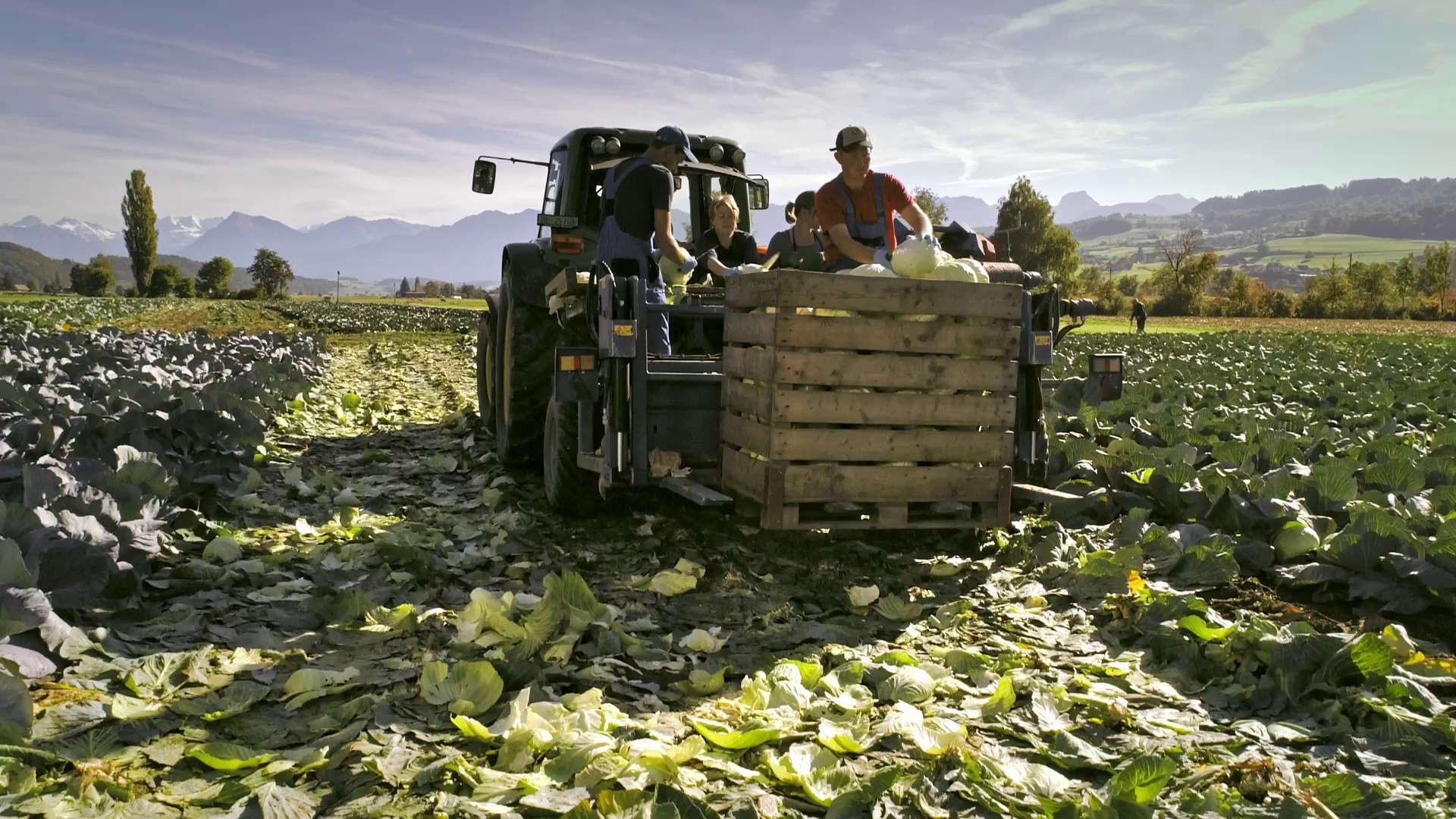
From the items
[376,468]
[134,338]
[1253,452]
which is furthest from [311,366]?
[1253,452]

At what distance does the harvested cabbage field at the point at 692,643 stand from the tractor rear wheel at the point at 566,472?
0.17m

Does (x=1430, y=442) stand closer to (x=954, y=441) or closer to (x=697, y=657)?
(x=954, y=441)

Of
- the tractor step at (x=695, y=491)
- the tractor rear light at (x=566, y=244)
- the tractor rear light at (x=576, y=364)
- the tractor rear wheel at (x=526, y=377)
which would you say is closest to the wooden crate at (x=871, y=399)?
the tractor step at (x=695, y=491)

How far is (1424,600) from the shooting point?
13.4 feet

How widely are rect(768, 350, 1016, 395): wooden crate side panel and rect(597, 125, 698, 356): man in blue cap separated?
1.30 meters

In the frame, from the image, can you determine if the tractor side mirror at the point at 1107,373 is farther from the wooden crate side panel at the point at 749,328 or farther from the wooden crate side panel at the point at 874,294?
the wooden crate side panel at the point at 749,328

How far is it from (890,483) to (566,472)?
2074mm

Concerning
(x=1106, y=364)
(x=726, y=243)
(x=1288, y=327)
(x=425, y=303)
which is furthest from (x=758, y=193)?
(x=425, y=303)

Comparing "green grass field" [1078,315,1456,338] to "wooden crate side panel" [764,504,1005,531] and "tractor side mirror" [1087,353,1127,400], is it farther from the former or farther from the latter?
"wooden crate side panel" [764,504,1005,531]

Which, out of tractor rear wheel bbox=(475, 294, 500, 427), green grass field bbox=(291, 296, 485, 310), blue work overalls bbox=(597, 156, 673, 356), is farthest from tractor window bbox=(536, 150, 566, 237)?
green grass field bbox=(291, 296, 485, 310)

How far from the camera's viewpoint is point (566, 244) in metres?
7.06

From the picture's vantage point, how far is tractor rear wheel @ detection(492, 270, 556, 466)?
680cm

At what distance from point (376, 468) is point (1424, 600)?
706 cm

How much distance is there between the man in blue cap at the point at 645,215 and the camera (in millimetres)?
5562
